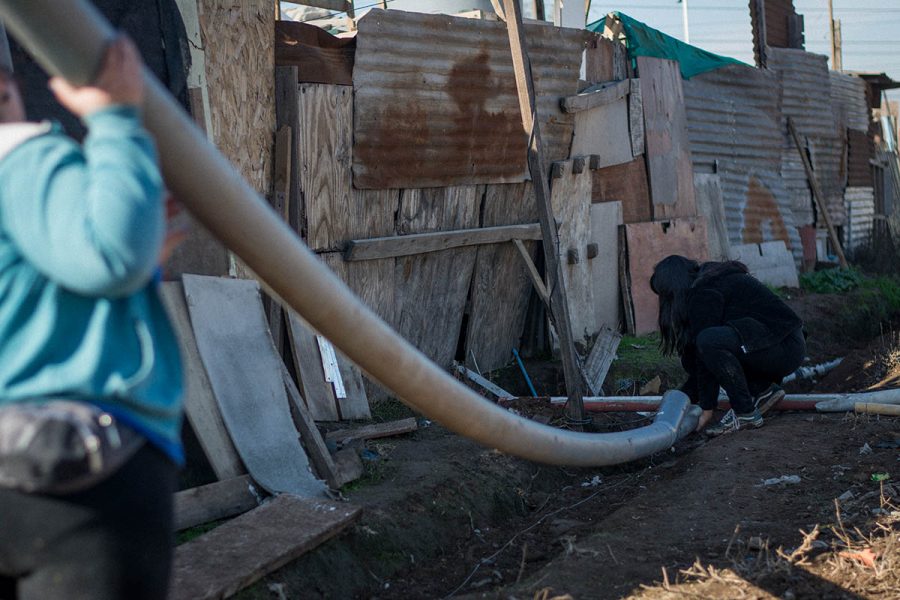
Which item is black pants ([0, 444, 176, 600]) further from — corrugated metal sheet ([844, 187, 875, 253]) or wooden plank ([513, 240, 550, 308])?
corrugated metal sheet ([844, 187, 875, 253])

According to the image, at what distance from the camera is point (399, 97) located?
7137mm

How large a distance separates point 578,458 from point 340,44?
401 centimetres

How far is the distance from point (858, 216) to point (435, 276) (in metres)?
12.7

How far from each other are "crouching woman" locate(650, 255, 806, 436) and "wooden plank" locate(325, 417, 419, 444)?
6.86ft

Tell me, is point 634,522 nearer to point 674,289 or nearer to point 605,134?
point 674,289

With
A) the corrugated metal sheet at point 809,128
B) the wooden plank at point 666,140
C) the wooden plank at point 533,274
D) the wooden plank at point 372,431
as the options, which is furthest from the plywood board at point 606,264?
the corrugated metal sheet at point 809,128

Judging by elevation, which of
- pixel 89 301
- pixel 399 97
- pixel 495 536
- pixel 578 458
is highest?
pixel 399 97

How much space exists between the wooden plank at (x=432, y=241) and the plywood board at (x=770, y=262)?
5043 mm

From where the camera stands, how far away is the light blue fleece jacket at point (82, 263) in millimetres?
1491

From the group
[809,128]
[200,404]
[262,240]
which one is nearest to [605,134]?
[200,404]

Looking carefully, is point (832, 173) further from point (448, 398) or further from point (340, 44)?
point (448, 398)

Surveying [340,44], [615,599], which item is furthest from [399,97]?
[615,599]

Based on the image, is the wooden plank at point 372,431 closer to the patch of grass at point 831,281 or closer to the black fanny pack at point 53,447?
the black fanny pack at point 53,447

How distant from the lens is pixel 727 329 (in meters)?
6.64
